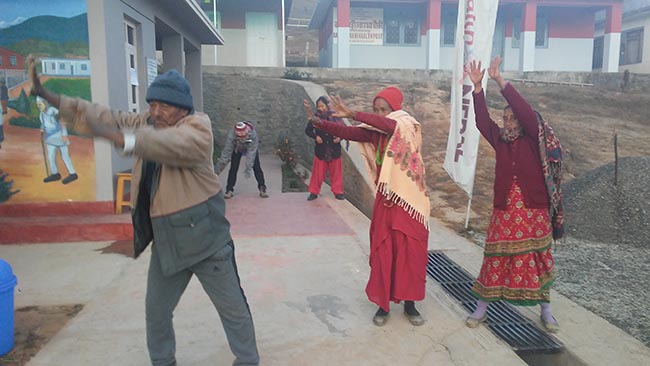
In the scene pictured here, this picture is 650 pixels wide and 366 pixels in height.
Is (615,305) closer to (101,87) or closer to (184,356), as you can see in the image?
(184,356)

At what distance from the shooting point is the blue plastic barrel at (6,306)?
9.34ft

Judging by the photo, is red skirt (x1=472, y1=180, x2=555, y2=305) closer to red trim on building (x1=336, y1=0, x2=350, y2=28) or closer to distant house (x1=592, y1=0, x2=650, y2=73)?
red trim on building (x1=336, y1=0, x2=350, y2=28)

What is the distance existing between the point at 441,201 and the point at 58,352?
630 cm

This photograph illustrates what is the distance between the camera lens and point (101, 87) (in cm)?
574

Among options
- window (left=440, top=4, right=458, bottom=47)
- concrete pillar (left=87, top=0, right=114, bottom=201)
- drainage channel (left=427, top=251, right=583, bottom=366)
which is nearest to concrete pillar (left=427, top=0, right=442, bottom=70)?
window (left=440, top=4, right=458, bottom=47)

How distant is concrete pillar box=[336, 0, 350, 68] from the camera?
64.5 ft

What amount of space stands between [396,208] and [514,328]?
4.31ft

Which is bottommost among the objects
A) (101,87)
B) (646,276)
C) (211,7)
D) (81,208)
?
(646,276)

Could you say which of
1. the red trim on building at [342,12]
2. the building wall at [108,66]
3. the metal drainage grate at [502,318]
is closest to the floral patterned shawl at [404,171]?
the metal drainage grate at [502,318]

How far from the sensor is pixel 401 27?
2117 cm

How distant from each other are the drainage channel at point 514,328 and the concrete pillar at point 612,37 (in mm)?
20709

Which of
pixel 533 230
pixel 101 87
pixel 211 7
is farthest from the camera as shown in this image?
pixel 211 7

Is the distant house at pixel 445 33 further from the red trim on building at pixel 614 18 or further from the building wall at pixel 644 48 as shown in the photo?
the building wall at pixel 644 48

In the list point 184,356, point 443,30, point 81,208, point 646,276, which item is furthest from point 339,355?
point 443,30
